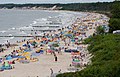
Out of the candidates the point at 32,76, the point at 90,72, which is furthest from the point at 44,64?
the point at 90,72

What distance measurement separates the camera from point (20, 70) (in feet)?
102

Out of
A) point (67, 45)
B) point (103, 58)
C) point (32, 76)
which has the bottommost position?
point (67, 45)

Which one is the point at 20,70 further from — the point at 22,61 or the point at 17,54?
the point at 17,54

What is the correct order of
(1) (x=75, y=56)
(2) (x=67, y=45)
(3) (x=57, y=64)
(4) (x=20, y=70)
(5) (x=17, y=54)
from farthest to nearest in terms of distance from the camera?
(2) (x=67, y=45), (5) (x=17, y=54), (1) (x=75, y=56), (3) (x=57, y=64), (4) (x=20, y=70)

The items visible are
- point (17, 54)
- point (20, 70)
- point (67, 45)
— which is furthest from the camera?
point (67, 45)

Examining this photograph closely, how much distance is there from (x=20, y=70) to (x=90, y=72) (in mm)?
11311

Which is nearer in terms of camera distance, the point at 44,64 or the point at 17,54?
the point at 44,64

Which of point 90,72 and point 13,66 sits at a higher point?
point 90,72

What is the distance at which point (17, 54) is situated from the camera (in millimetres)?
39594

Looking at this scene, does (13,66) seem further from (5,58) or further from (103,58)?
(103,58)

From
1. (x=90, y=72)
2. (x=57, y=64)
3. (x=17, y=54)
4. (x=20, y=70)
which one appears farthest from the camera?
(x=17, y=54)

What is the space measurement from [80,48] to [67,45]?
5290 mm

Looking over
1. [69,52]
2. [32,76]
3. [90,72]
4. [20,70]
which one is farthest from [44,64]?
[90,72]

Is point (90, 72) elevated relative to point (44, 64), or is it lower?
elevated
